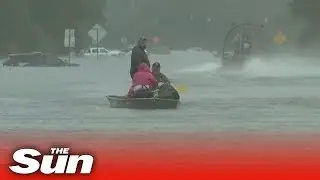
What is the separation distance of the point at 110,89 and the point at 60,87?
2.54 metres

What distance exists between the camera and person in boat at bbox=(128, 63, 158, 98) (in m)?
23.4

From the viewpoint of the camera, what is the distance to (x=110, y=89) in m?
33.3

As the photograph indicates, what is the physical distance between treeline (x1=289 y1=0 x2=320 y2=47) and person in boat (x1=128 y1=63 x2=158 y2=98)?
80630 millimetres

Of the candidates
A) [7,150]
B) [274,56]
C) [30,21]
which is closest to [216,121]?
[7,150]

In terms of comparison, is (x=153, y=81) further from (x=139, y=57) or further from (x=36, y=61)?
(x=36, y=61)

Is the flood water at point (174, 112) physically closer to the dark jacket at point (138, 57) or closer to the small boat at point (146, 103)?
the small boat at point (146, 103)

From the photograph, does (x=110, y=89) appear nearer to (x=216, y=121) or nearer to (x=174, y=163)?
(x=216, y=121)

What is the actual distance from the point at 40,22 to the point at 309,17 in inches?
1141

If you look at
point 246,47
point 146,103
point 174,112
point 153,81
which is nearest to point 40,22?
point 246,47

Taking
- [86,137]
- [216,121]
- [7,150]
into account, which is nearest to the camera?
[7,150]

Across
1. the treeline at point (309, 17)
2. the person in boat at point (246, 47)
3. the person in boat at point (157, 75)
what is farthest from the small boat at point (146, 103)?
the treeline at point (309, 17)

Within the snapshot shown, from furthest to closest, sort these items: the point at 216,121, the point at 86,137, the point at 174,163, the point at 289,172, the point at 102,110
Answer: the point at 102,110 < the point at 216,121 < the point at 86,137 < the point at 174,163 < the point at 289,172

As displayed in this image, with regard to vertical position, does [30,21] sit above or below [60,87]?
above

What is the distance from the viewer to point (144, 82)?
23.4 metres
